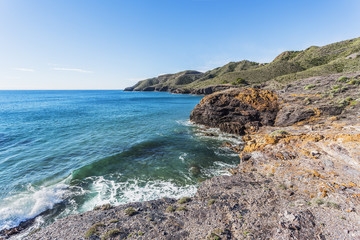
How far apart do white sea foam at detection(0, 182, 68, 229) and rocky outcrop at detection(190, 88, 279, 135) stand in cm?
2586

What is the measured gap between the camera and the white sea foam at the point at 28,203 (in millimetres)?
10828

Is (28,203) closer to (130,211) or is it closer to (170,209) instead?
(130,211)

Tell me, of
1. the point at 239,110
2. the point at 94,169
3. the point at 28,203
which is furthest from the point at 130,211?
the point at 239,110

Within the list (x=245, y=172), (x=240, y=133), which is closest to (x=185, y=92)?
(x=240, y=133)

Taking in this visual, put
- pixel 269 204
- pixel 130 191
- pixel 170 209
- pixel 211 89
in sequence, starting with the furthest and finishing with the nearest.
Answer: pixel 211 89 → pixel 130 191 → pixel 170 209 → pixel 269 204

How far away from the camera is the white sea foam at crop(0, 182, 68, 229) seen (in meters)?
10.8

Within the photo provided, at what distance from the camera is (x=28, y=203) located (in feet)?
39.8

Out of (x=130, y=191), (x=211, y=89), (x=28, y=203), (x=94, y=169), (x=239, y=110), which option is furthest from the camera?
(x=211, y=89)

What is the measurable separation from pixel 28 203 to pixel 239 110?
32.2 meters

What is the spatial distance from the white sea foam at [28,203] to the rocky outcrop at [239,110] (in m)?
25.9

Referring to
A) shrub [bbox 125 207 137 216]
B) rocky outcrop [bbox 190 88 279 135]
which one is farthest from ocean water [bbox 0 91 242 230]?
rocky outcrop [bbox 190 88 279 135]

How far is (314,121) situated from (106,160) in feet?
95.3

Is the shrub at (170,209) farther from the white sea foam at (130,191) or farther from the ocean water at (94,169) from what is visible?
the ocean water at (94,169)

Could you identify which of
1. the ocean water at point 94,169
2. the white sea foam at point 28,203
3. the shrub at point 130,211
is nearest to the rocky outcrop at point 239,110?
the ocean water at point 94,169
